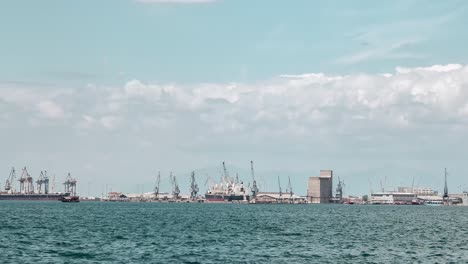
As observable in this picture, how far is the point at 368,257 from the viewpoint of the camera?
9075 centimetres

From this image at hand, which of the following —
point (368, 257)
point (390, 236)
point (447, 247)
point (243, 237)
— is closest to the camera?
point (368, 257)

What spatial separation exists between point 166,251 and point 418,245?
129 feet

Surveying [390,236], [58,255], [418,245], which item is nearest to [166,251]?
[58,255]

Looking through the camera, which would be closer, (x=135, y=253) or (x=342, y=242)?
(x=135, y=253)


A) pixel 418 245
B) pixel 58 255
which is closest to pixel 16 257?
pixel 58 255

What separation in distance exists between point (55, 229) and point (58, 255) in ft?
160

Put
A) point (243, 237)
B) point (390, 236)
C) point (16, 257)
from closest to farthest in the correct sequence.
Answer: point (16, 257), point (243, 237), point (390, 236)

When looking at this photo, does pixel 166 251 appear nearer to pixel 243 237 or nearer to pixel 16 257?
pixel 16 257

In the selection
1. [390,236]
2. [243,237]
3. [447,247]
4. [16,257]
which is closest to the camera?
[16,257]

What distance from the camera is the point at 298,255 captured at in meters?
91.4

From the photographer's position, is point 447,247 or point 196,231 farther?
point 196,231

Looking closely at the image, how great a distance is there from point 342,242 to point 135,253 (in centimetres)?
3636

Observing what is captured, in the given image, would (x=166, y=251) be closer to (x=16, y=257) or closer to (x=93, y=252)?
(x=93, y=252)

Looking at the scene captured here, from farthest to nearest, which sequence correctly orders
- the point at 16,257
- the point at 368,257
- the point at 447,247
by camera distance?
the point at 447,247, the point at 368,257, the point at 16,257
